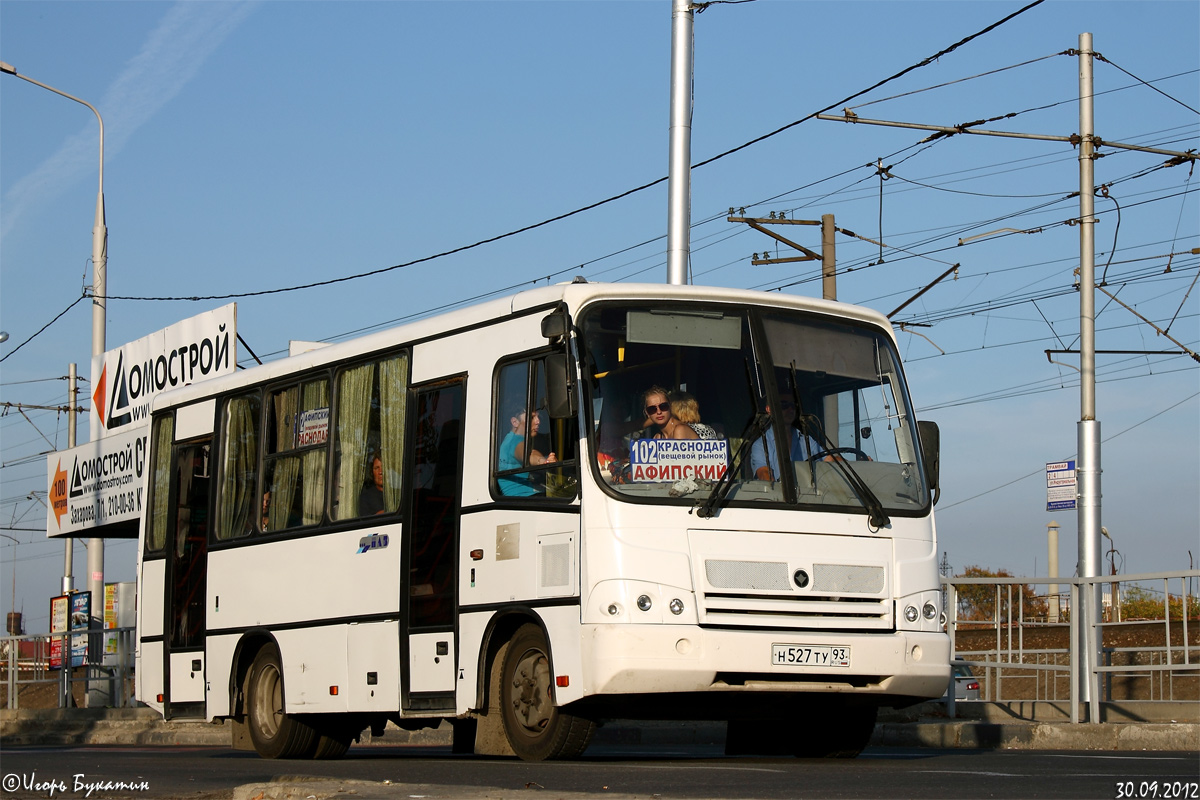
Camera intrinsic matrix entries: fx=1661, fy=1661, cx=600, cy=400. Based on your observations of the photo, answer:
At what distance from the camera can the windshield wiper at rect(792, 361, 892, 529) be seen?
1048 cm

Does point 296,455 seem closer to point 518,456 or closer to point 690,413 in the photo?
point 518,456

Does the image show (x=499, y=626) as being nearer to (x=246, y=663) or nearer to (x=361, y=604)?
(x=361, y=604)

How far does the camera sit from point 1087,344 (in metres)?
22.2

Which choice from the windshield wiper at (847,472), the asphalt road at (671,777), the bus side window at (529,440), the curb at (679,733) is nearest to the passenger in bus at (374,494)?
the bus side window at (529,440)

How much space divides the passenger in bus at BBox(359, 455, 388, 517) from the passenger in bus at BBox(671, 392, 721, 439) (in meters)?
2.81

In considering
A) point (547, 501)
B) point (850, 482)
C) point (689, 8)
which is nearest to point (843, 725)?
point (850, 482)

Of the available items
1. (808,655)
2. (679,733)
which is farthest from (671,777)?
(679,733)

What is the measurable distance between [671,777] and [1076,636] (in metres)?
6.06

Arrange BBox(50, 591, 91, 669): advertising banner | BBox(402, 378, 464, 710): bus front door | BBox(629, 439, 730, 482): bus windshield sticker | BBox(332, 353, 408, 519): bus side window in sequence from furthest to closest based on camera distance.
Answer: BBox(50, 591, 91, 669): advertising banner, BBox(332, 353, 408, 519): bus side window, BBox(402, 378, 464, 710): bus front door, BBox(629, 439, 730, 482): bus windshield sticker

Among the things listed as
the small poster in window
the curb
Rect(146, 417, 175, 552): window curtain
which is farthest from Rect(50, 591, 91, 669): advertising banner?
the small poster in window

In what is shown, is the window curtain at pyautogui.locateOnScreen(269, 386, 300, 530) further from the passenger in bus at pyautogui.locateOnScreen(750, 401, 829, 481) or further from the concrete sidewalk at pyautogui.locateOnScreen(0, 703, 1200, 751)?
the passenger in bus at pyautogui.locateOnScreen(750, 401, 829, 481)

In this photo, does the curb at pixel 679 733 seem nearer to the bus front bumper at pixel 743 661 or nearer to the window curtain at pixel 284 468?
the window curtain at pixel 284 468

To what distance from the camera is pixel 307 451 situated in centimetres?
1316

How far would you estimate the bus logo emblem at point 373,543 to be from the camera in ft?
39.4
